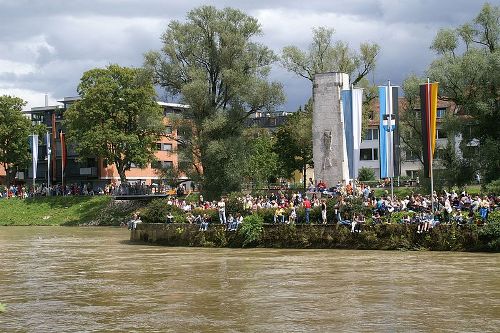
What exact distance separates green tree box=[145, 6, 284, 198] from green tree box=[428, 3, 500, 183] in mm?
12889

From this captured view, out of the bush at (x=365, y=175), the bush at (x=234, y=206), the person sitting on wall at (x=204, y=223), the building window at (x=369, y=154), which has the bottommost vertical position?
the person sitting on wall at (x=204, y=223)

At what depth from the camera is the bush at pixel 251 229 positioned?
3862 cm

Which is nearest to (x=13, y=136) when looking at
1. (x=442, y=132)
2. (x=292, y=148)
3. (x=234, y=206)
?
(x=292, y=148)

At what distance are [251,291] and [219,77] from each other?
39.7 meters

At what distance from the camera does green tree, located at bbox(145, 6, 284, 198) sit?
2339 inches

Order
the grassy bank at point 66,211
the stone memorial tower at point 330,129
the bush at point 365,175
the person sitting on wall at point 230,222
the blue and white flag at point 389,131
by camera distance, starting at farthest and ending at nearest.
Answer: the bush at point 365,175 → the grassy bank at point 66,211 → the stone memorial tower at point 330,129 → the person sitting on wall at point 230,222 → the blue and white flag at point 389,131

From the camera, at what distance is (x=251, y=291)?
2311 cm

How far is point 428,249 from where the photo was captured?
34.7 meters

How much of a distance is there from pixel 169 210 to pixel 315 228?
946 centimetres

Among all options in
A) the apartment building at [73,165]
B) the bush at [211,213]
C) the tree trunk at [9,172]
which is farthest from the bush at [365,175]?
the bush at [211,213]

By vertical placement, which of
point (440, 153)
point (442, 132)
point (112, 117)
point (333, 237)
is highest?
point (112, 117)

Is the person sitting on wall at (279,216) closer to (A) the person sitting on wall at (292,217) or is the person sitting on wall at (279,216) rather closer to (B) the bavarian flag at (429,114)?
(A) the person sitting on wall at (292,217)

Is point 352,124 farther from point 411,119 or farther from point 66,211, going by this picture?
point 66,211

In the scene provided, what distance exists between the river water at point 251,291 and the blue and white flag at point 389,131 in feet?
19.2
